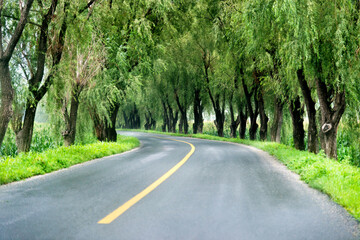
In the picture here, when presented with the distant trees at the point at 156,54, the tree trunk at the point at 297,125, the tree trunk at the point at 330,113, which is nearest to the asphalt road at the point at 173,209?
the distant trees at the point at 156,54

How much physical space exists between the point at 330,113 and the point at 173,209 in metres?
9.06

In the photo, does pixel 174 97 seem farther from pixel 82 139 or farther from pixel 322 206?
pixel 322 206

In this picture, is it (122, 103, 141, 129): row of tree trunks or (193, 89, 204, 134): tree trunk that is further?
(122, 103, 141, 129): row of tree trunks

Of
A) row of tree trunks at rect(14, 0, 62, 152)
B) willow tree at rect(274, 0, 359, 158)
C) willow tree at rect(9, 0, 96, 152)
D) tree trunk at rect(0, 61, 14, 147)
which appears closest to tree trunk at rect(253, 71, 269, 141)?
willow tree at rect(274, 0, 359, 158)

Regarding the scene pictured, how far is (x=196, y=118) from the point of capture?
35.3 m

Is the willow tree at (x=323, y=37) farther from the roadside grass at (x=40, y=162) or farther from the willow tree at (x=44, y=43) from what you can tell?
the roadside grass at (x=40, y=162)

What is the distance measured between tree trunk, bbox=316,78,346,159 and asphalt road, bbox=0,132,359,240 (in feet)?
16.4

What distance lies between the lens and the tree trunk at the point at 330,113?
11.4 metres

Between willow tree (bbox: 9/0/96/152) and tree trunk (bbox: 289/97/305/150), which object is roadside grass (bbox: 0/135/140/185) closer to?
willow tree (bbox: 9/0/96/152)

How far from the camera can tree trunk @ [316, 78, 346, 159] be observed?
37.4ft

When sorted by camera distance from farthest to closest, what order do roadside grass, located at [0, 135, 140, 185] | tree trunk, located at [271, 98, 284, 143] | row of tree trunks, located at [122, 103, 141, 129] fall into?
1. row of tree trunks, located at [122, 103, 141, 129]
2. tree trunk, located at [271, 98, 284, 143]
3. roadside grass, located at [0, 135, 140, 185]

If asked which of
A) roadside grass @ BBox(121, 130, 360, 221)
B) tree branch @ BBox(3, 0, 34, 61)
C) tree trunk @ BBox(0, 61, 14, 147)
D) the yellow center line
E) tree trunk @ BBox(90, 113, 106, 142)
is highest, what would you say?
tree branch @ BBox(3, 0, 34, 61)

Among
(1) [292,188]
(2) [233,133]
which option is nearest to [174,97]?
(2) [233,133]

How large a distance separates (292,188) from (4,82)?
22.7 feet
